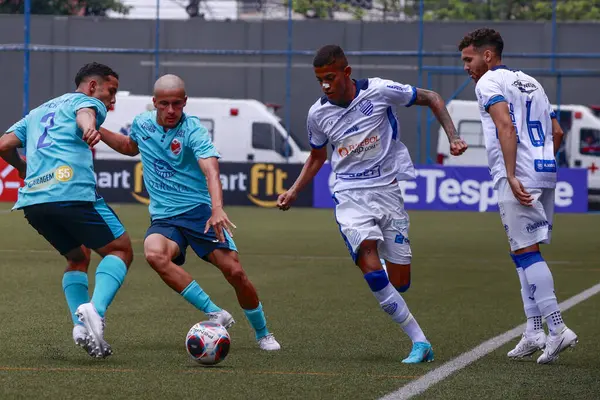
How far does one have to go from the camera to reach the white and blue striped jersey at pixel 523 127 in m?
7.82

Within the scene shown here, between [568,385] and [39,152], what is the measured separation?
3.33 metres

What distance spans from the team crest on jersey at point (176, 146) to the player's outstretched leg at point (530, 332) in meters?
2.18

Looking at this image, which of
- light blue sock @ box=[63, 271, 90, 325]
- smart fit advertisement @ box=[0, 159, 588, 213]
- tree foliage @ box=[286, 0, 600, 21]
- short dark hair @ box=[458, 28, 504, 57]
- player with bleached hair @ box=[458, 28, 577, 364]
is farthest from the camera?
tree foliage @ box=[286, 0, 600, 21]

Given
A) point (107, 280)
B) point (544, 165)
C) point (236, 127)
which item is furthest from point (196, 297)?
point (236, 127)

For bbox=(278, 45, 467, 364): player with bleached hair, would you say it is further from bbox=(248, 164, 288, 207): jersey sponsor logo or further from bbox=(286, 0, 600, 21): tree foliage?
bbox=(286, 0, 600, 21): tree foliage

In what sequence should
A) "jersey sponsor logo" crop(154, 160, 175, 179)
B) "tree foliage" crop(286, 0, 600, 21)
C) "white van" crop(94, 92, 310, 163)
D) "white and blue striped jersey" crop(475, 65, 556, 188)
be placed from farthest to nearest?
1. "tree foliage" crop(286, 0, 600, 21)
2. "white van" crop(94, 92, 310, 163)
3. "jersey sponsor logo" crop(154, 160, 175, 179)
4. "white and blue striped jersey" crop(475, 65, 556, 188)

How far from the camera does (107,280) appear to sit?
7.73m

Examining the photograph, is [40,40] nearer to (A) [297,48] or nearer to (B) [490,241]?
(A) [297,48]

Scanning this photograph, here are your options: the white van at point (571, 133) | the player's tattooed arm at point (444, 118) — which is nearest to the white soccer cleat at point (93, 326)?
the player's tattooed arm at point (444, 118)

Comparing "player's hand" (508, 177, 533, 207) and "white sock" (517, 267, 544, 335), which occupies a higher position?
"player's hand" (508, 177, 533, 207)

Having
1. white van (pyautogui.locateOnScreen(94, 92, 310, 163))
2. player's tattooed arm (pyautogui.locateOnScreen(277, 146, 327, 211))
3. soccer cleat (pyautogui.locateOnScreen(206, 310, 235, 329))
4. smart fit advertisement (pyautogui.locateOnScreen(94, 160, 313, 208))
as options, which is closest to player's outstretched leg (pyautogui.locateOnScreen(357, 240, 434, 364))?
player's tattooed arm (pyautogui.locateOnScreen(277, 146, 327, 211))

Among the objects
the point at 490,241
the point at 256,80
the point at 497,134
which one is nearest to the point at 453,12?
the point at 256,80

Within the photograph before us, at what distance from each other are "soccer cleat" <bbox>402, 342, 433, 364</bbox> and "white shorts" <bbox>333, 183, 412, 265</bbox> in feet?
2.01

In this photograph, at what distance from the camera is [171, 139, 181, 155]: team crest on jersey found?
813 centimetres
